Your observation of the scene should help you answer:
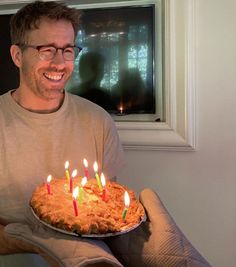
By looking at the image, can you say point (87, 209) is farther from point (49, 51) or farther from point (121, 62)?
point (121, 62)

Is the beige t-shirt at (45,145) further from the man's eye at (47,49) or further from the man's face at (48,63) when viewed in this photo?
the man's eye at (47,49)

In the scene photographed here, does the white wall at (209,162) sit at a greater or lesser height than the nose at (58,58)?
lesser

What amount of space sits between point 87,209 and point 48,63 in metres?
0.56

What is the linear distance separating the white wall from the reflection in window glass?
0.91 ft

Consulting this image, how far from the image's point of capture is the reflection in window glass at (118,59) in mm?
2074

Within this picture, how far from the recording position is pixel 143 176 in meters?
2.14

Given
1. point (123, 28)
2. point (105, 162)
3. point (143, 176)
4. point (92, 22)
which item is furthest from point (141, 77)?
point (105, 162)

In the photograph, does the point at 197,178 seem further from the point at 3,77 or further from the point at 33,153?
the point at 3,77

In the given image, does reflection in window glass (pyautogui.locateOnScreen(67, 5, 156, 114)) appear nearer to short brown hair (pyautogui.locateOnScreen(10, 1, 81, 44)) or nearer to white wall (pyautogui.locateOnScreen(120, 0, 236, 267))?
Result: white wall (pyautogui.locateOnScreen(120, 0, 236, 267))

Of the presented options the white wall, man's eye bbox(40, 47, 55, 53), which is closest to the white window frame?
the white wall

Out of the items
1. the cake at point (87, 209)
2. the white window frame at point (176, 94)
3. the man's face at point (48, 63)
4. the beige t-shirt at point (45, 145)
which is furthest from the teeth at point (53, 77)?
the white window frame at point (176, 94)

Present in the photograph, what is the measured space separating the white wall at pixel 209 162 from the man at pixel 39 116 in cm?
77

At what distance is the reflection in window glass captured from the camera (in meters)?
2.07

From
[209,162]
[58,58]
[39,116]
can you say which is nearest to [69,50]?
[58,58]
